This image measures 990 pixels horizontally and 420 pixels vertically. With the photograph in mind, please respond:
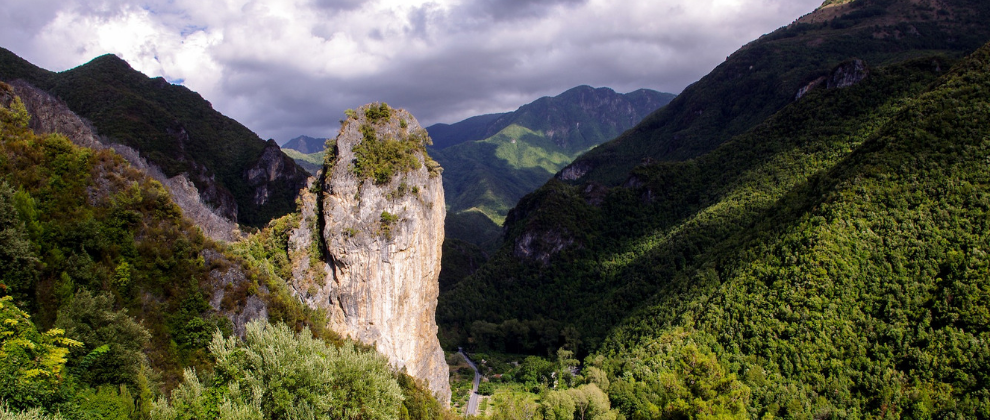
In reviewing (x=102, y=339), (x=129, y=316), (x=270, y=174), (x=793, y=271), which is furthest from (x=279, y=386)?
(x=270, y=174)

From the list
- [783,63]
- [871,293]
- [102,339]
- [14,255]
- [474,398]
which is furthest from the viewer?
[783,63]

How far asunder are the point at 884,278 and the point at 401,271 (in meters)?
47.2

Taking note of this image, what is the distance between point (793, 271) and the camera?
50.2m

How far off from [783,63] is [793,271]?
150955mm

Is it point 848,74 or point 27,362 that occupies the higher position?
point 848,74

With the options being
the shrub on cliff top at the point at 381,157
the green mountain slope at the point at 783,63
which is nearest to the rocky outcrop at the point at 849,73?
the green mountain slope at the point at 783,63

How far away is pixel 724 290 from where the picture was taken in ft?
183

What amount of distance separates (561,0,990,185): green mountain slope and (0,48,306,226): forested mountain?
112 metres

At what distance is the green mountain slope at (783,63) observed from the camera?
144875mm

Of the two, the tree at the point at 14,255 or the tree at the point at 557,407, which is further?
the tree at the point at 557,407

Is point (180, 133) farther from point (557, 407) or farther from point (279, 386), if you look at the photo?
point (279, 386)

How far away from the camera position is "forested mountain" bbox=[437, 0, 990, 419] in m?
40.1

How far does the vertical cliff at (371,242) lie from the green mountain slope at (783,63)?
416ft

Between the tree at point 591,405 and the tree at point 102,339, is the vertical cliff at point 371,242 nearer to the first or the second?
the tree at point 102,339
